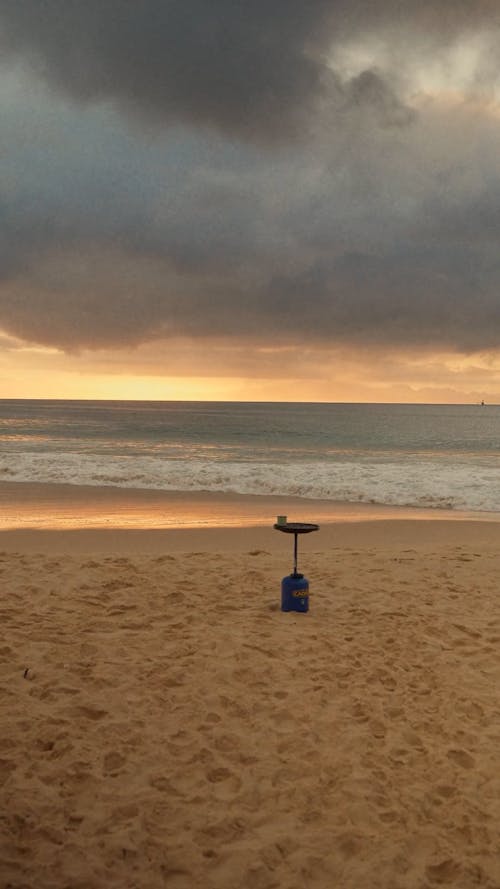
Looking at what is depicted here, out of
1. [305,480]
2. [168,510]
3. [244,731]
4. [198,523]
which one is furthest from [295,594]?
[305,480]

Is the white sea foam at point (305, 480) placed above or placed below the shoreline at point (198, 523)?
above

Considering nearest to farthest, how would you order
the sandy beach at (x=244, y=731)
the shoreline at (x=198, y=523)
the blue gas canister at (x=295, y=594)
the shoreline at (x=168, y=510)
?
1. the sandy beach at (x=244, y=731)
2. the blue gas canister at (x=295, y=594)
3. the shoreline at (x=198, y=523)
4. the shoreline at (x=168, y=510)

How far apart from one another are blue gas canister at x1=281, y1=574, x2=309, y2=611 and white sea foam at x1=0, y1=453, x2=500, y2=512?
38.0 ft

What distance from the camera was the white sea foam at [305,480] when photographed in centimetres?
1969

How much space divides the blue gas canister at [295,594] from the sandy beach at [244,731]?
12.8 inches

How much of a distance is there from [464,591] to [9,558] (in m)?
7.32

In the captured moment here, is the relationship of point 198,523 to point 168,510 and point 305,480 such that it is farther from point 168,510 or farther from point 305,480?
A: point 305,480

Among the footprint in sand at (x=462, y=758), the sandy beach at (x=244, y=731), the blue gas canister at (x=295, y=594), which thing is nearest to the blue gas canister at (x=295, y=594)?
the blue gas canister at (x=295, y=594)

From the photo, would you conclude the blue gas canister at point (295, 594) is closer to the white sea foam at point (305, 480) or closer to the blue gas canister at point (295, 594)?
the blue gas canister at point (295, 594)

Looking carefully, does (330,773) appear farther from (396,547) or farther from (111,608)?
(396,547)

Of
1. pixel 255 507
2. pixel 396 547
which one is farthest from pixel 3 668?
pixel 255 507

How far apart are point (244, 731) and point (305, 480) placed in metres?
18.0

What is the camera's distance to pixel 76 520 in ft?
49.3

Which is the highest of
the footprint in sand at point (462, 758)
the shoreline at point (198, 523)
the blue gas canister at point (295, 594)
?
the blue gas canister at point (295, 594)
